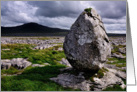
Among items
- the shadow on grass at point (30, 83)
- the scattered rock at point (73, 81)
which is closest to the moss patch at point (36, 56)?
the shadow on grass at point (30, 83)

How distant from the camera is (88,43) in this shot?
17.8 m

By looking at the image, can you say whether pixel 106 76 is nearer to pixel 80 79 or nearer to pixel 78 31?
pixel 80 79

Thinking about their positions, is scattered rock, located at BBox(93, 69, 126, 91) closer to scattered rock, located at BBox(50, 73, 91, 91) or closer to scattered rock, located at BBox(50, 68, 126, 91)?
scattered rock, located at BBox(50, 68, 126, 91)

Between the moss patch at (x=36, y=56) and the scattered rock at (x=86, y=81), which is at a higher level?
the moss patch at (x=36, y=56)

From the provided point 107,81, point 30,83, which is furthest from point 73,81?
point 30,83

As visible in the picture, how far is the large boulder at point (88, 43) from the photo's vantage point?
17.8 m

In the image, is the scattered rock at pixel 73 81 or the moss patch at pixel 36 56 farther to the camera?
the moss patch at pixel 36 56

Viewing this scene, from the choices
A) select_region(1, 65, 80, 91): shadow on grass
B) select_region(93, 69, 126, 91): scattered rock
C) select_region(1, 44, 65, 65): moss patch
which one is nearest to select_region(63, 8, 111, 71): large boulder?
select_region(93, 69, 126, 91): scattered rock

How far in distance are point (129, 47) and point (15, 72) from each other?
14266 millimetres

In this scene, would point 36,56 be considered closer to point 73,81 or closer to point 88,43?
point 73,81

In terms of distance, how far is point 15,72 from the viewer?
70.7 ft

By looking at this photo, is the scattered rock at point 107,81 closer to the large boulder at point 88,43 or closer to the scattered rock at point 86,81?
the scattered rock at point 86,81

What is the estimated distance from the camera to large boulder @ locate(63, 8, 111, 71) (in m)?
17.8

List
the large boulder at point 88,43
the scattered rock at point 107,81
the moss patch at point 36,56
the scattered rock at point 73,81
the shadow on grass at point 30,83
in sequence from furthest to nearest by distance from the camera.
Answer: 1. the moss patch at point 36,56
2. the large boulder at point 88,43
3. the scattered rock at point 107,81
4. the scattered rock at point 73,81
5. the shadow on grass at point 30,83
